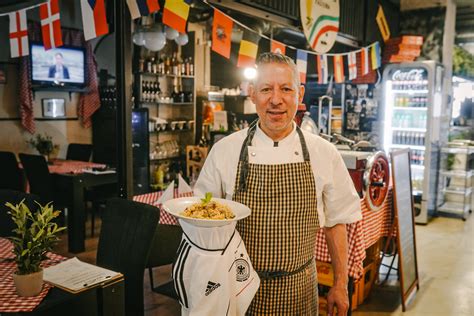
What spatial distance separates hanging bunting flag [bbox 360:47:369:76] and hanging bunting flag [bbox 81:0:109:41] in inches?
160

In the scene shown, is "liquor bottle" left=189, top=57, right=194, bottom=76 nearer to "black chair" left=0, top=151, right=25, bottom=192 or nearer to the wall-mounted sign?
the wall-mounted sign

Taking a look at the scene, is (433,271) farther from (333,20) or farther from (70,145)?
(70,145)

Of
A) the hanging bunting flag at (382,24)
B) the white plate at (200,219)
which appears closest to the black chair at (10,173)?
the white plate at (200,219)

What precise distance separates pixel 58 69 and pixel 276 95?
553 centimetres

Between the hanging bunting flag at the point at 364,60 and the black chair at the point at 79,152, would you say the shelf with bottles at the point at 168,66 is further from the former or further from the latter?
the hanging bunting flag at the point at 364,60

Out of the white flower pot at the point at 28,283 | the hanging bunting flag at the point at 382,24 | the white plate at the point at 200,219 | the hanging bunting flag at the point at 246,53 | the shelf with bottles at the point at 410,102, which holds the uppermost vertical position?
the hanging bunting flag at the point at 382,24

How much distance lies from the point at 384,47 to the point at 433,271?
3775 mm

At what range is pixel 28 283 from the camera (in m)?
1.74

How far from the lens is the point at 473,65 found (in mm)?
7922

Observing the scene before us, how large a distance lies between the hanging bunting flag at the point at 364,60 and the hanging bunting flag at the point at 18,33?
430 cm

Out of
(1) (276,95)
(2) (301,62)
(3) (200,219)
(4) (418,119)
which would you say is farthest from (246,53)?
(4) (418,119)

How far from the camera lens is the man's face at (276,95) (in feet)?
5.78

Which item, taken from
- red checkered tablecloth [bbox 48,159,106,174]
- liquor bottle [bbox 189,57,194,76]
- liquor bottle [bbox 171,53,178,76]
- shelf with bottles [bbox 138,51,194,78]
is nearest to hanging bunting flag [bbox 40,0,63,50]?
red checkered tablecloth [bbox 48,159,106,174]

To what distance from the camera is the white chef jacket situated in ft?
6.09
